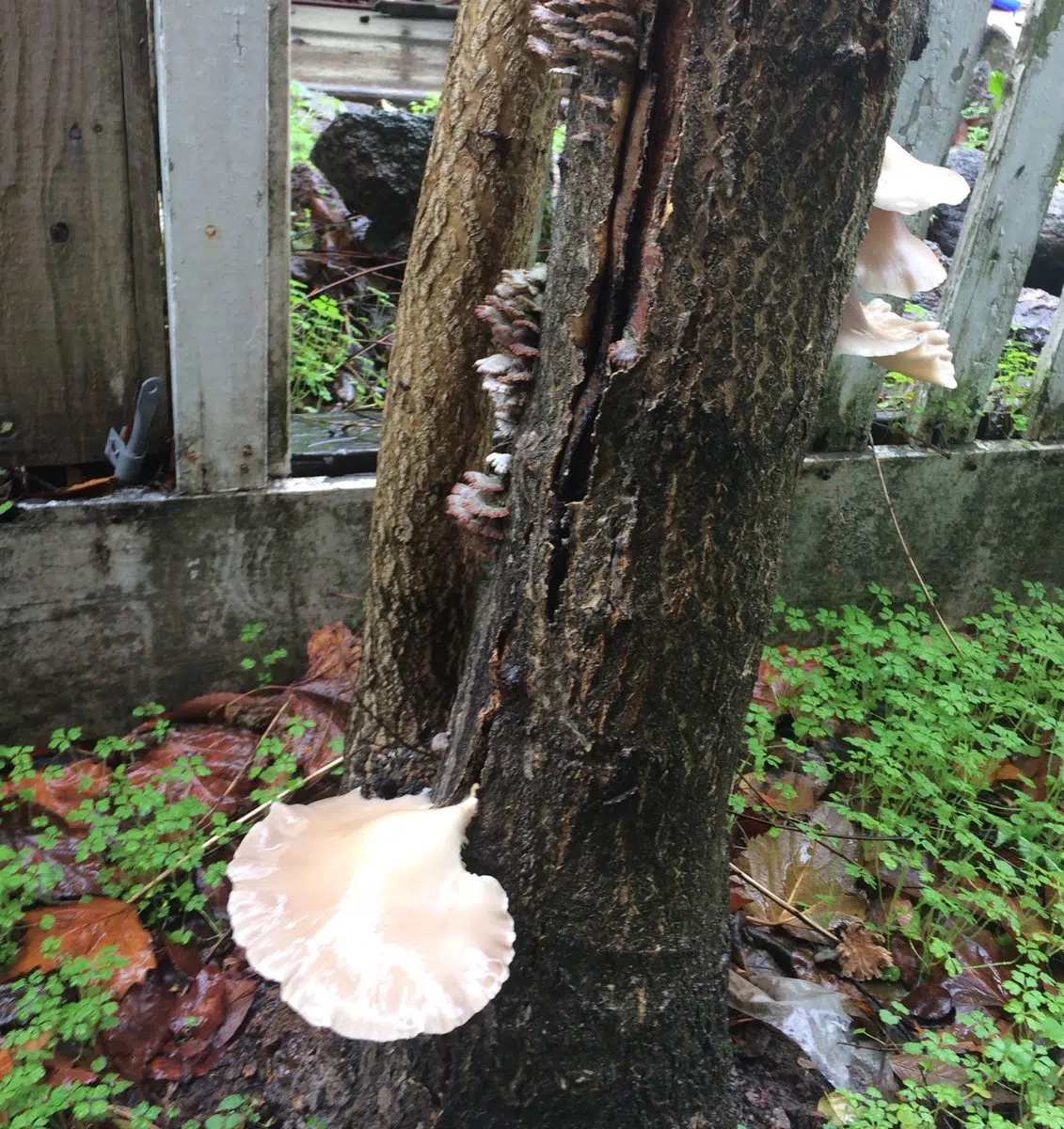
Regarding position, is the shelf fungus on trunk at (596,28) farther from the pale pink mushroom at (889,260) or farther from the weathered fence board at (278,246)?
the weathered fence board at (278,246)

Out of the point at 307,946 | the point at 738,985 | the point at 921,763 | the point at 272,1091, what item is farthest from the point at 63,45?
the point at 921,763

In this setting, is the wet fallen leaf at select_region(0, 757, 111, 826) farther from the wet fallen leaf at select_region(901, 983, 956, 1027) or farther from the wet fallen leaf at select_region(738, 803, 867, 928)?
the wet fallen leaf at select_region(901, 983, 956, 1027)

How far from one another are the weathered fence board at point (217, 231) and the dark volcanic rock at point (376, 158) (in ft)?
6.48

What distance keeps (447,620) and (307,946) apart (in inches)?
34.7

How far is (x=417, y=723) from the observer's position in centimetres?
210

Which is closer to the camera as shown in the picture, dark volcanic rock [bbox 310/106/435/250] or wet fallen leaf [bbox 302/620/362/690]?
wet fallen leaf [bbox 302/620/362/690]

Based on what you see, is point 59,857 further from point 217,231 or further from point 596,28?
point 596,28

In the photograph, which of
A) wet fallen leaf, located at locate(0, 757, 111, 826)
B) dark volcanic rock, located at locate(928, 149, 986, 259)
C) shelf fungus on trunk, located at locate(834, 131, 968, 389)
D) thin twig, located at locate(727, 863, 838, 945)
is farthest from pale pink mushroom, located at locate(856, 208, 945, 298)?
dark volcanic rock, located at locate(928, 149, 986, 259)

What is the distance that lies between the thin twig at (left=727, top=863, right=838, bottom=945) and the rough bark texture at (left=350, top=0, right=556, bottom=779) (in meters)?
0.92

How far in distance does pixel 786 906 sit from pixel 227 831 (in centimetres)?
140

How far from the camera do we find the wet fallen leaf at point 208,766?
2.46m

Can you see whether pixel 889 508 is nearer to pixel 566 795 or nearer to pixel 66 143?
pixel 566 795

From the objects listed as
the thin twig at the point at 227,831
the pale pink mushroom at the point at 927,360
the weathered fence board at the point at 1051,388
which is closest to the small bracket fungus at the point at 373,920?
the thin twig at the point at 227,831

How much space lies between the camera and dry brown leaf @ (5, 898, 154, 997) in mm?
2037
